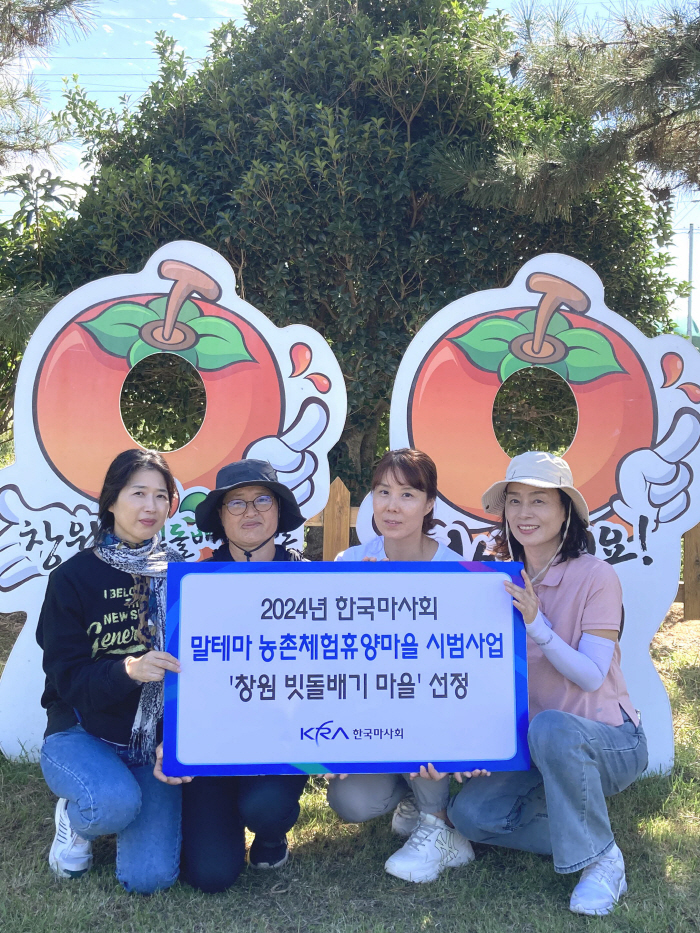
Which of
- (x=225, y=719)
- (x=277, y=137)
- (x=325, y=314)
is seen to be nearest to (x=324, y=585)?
(x=225, y=719)

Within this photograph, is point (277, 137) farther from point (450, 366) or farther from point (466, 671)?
point (466, 671)

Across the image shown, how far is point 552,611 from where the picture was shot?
103 inches

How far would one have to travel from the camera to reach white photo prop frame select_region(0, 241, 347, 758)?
3441mm

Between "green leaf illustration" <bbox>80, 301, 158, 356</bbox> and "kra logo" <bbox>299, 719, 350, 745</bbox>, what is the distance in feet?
6.27

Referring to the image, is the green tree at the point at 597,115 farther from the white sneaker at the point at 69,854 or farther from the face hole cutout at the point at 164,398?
the white sneaker at the point at 69,854

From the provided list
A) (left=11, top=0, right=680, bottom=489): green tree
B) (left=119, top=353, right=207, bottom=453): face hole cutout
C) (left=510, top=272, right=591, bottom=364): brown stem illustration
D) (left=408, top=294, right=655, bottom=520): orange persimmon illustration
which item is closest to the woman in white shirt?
(left=408, top=294, right=655, bottom=520): orange persimmon illustration

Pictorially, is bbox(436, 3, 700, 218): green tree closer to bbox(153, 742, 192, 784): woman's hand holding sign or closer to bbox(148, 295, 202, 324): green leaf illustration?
bbox(148, 295, 202, 324): green leaf illustration

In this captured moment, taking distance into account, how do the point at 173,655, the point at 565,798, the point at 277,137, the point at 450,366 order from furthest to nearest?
the point at 277,137
the point at 450,366
the point at 173,655
the point at 565,798

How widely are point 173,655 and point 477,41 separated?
387 cm

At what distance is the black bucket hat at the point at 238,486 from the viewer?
8.87 feet

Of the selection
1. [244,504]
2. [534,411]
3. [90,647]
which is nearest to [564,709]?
[244,504]

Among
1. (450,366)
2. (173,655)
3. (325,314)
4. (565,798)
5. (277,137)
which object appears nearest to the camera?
(565,798)

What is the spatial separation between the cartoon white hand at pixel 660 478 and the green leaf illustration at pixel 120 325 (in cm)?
226

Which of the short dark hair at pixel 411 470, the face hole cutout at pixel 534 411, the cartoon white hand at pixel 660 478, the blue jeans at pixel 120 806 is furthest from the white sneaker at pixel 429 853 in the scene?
the face hole cutout at pixel 534 411
